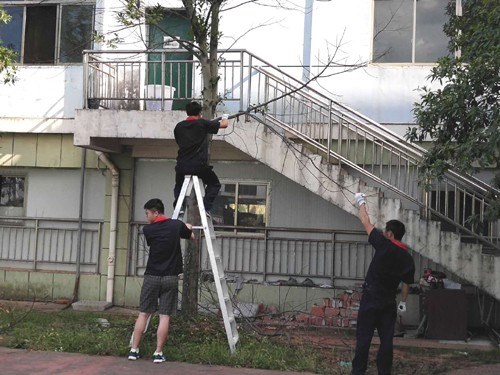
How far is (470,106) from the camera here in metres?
7.28

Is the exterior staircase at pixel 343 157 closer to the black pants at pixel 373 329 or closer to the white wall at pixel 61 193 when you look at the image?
the black pants at pixel 373 329

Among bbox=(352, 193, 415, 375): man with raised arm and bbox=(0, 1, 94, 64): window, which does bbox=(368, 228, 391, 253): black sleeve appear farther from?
bbox=(0, 1, 94, 64): window

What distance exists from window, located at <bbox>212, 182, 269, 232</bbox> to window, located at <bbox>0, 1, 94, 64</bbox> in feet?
13.0

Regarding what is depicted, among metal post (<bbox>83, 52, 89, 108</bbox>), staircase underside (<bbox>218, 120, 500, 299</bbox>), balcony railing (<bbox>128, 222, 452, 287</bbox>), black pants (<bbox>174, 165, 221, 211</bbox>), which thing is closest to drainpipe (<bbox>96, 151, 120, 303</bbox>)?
balcony railing (<bbox>128, 222, 452, 287</bbox>)

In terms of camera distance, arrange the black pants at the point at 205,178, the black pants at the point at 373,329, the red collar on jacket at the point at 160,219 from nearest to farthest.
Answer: the black pants at the point at 373,329
the red collar on jacket at the point at 160,219
the black pants at the point at 205,178

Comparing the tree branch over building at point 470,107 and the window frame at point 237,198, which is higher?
the tree branch over building at point 470,107

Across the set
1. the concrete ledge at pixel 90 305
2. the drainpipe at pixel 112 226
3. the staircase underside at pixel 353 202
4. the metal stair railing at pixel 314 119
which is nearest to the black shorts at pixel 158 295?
the staircase underside at pixel 353 202

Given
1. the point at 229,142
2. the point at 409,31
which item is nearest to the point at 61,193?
the point at 229,142

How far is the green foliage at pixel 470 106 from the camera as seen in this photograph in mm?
6547

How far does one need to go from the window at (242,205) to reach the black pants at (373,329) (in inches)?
182

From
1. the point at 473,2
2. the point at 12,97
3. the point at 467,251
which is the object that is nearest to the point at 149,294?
the point at 467,251

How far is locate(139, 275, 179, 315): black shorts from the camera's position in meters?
6.78

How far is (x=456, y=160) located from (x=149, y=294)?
3782 mm

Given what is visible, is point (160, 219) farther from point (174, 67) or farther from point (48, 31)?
point (48, 31)
